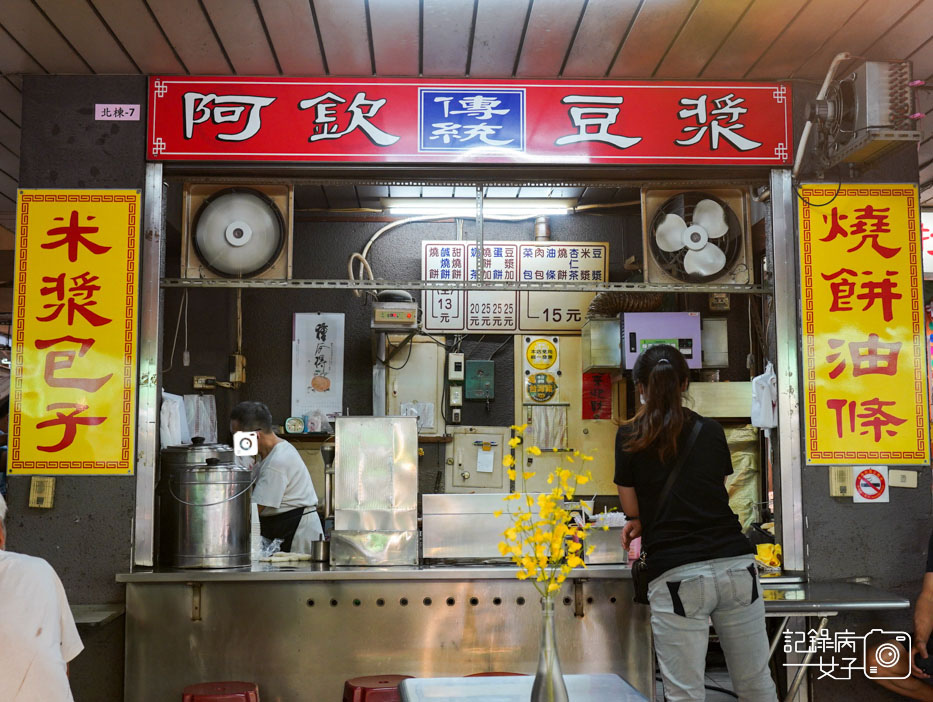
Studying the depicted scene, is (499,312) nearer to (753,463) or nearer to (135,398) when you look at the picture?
(753,463)

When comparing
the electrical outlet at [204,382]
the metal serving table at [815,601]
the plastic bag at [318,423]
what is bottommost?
the metal serving table at [815,601]

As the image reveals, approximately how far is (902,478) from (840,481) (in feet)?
1.04

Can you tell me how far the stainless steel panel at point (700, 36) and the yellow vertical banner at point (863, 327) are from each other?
90 cm

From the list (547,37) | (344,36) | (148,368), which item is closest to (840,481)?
(547,37)

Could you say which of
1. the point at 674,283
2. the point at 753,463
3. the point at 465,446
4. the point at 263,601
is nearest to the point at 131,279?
the point at 263,601

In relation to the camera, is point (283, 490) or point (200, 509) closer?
point (200, 509)

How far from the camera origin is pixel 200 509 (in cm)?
457

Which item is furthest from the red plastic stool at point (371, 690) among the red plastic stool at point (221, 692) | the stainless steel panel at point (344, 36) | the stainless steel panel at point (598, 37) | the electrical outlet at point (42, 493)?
the stainless steel panel at point (598, 37)

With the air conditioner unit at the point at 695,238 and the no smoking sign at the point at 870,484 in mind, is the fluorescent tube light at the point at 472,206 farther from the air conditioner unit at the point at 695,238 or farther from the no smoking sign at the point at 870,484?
the no smoking sign at the point at 870,484

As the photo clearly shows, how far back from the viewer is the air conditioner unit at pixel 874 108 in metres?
4.23

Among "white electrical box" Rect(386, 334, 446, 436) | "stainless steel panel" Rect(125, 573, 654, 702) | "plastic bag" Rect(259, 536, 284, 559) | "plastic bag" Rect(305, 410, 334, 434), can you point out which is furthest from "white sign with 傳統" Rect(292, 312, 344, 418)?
"stainless steel panel" Rect(125, 573, 654, 702)

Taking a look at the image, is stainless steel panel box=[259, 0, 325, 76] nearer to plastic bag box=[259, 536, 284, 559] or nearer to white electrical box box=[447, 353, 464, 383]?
plastic bag box=[259, 536, 284, 559]

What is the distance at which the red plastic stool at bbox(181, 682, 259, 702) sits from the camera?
152 inches

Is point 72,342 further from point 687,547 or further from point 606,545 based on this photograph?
point 687,547
